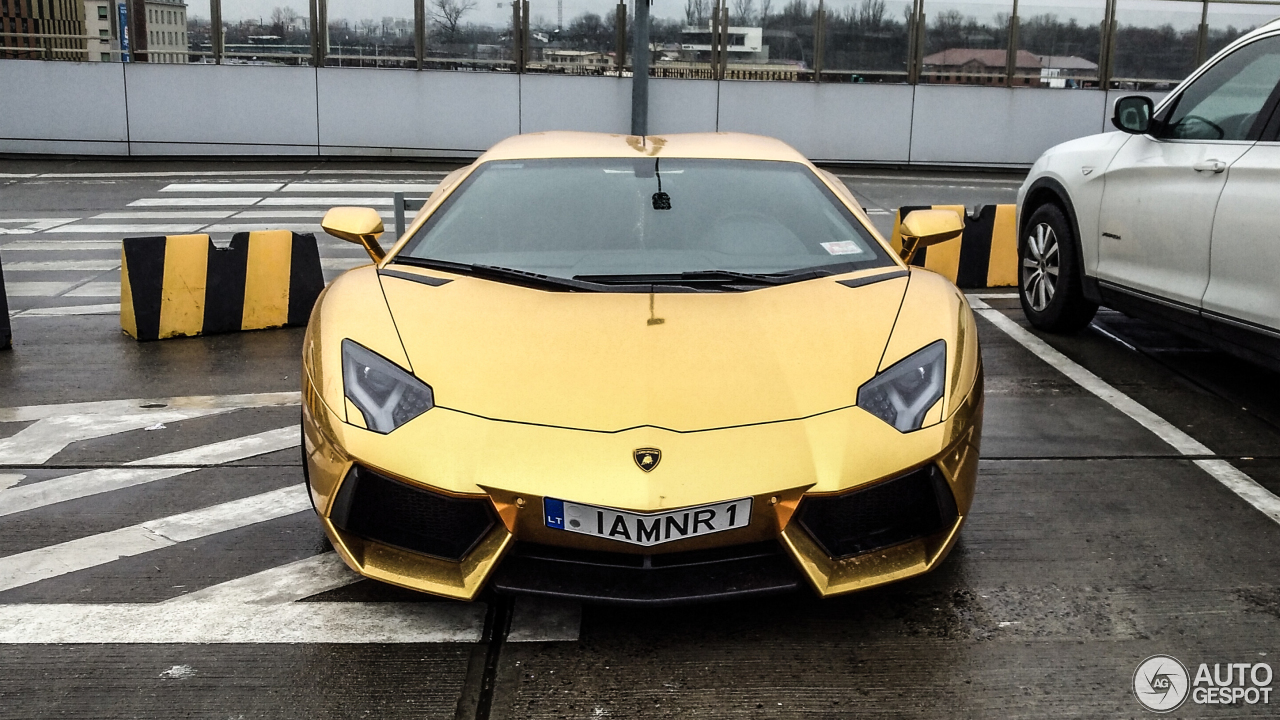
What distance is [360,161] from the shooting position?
698 inches

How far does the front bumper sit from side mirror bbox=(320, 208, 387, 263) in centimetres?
136

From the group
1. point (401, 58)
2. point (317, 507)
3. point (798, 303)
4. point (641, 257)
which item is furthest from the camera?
point (401, 58)

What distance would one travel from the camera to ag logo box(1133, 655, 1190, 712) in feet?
9.70

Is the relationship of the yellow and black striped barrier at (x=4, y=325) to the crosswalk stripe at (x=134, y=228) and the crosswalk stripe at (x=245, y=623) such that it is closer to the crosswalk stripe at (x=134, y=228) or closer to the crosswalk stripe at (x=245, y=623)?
the crosswalk stripe at (x=245, y=623)

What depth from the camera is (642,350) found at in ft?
11.1

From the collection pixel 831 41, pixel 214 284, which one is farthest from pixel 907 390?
pixel 831 41

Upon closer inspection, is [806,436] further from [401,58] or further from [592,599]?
[401,58]

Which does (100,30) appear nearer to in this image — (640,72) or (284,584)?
(640,72)

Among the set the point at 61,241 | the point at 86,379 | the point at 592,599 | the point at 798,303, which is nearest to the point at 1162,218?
the point at 798,303

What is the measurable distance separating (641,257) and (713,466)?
124cm

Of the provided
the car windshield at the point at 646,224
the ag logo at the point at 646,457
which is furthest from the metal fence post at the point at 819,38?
the ag logo at the point at 646,457

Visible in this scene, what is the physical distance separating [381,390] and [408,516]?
1.28 ft

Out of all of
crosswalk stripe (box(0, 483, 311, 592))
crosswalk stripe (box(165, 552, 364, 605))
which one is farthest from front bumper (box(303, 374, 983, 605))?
crosswalk stripe (box(0, 483, 311, 592))

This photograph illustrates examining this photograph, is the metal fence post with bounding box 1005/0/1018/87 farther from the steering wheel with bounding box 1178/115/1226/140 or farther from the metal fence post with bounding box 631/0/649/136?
the steering wheel with bounding box 1178/115/1226/140
